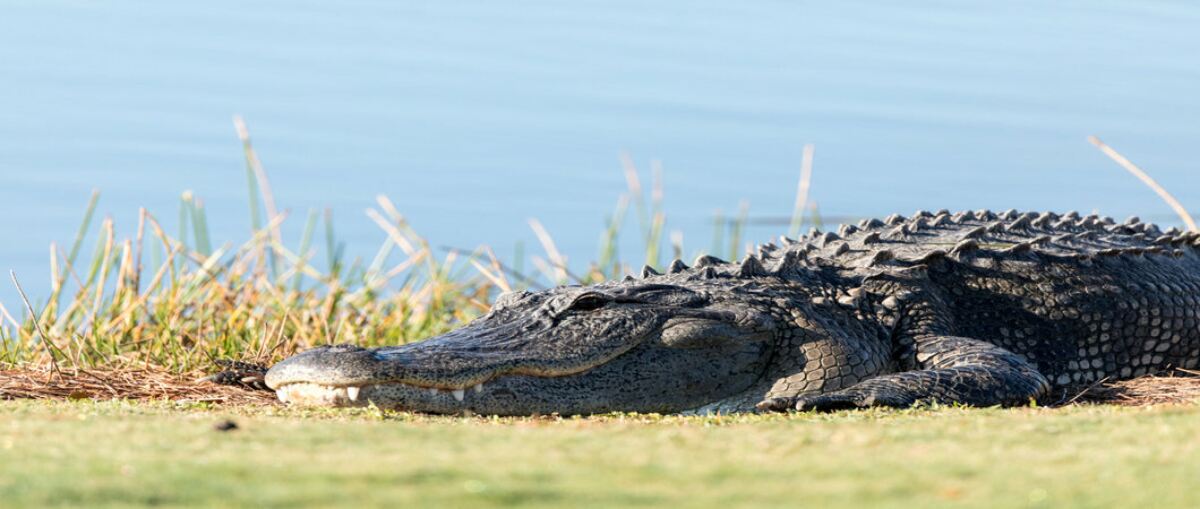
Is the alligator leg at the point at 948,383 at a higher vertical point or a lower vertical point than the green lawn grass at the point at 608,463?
lower

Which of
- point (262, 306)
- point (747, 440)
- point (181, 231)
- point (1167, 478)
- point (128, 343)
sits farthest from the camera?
point (181, 231)

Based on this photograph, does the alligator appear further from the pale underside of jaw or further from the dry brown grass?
the dry brown grass

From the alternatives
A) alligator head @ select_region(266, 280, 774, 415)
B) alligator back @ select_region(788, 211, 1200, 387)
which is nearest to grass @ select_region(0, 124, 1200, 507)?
alligator head @ select_region(266, 280, 774, 415)

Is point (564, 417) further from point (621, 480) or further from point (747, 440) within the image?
point (621, 480)

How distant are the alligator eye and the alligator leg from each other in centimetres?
79

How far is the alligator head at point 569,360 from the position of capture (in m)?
4.98

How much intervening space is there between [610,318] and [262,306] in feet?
9.99

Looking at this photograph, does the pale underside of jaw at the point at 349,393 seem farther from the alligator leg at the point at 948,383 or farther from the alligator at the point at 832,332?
the alligator leg at the point at 948,383

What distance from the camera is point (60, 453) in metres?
3.33

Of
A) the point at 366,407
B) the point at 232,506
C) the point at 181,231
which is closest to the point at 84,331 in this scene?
the point at 181,231

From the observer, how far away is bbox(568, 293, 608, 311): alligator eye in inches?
225

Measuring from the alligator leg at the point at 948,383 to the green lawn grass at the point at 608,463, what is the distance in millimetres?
979

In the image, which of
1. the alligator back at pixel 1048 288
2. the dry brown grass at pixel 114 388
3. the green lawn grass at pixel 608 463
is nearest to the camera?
the green lawn grass at pixel 608 463

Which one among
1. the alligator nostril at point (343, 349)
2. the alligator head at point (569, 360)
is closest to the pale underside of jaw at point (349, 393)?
the alligator head at point (569, 360)
